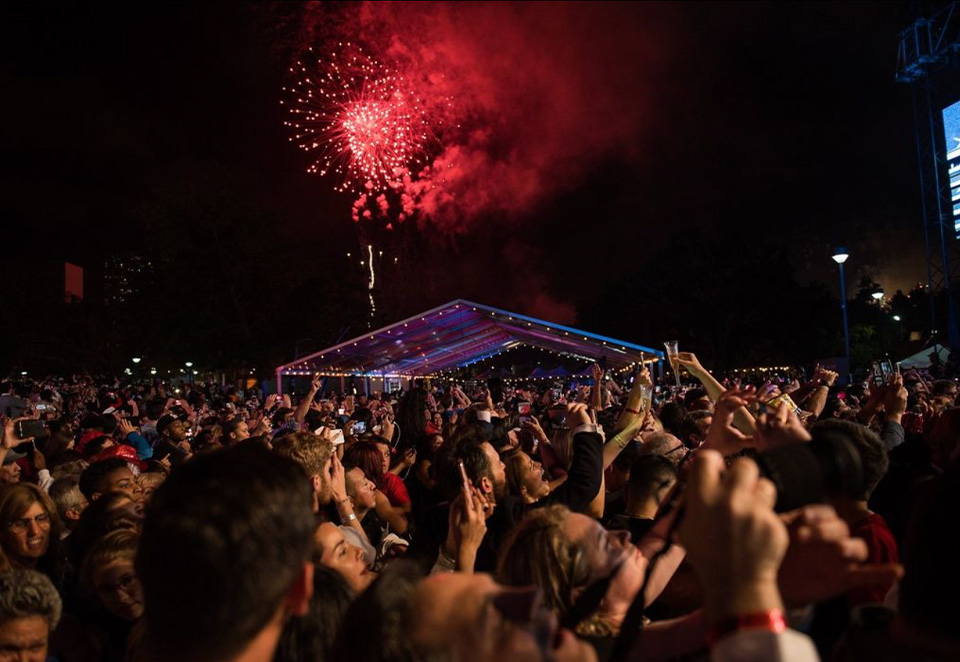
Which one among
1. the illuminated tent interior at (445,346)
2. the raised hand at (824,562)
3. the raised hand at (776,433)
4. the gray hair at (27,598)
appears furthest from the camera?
the illuminated tent interior at (445,346)

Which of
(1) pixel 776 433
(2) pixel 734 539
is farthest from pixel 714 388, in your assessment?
(2) pixel 734 539

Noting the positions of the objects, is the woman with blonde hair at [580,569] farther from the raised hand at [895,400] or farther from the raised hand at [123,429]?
the raised hand at [123,429]

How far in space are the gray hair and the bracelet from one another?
112 inches

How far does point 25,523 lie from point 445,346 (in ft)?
103

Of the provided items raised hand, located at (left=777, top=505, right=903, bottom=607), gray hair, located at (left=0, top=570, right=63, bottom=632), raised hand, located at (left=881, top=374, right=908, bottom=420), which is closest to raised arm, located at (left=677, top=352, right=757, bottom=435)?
raised hand, located at (left=777, top=505, right=903, bottom=607)

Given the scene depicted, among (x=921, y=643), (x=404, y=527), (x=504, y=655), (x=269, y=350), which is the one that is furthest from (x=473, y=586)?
(x=269, y=350)

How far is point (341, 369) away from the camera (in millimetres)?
33562

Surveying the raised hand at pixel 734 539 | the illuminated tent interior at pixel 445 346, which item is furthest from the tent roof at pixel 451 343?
the raised hand at pixel 734 539

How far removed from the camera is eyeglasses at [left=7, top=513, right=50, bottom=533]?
4.48 meters

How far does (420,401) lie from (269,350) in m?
34.1

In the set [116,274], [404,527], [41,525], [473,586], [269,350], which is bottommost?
[404,527]

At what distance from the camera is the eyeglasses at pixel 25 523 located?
14.7ft

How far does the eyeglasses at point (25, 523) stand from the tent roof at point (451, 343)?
20019 mm

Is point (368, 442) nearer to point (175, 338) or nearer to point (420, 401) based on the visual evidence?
point (420, 401)
